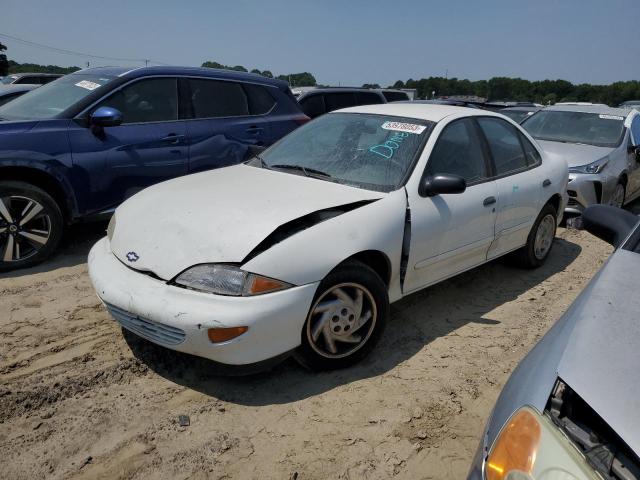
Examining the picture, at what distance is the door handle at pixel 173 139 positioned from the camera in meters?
4.99

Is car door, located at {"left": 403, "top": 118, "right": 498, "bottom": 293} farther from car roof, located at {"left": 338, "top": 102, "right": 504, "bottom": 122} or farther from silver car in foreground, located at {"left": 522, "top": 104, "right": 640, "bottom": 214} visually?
silver car in foreground, located at {"left": 522, "top": 104, "right": 640, "bottom": 214}

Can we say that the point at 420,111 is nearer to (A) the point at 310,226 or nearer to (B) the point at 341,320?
(A) the point at 310,226

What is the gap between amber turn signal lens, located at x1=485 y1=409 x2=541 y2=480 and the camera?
1346 mm

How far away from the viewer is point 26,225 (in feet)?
14.0

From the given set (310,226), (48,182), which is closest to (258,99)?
(48,182)

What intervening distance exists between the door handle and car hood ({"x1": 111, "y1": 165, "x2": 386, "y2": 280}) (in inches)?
62.9

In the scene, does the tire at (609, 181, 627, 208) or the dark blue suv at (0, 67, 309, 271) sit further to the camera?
the tire at (609, 181, 627, 208)

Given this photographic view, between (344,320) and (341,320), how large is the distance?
0.07 feet

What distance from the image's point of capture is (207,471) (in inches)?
88.5

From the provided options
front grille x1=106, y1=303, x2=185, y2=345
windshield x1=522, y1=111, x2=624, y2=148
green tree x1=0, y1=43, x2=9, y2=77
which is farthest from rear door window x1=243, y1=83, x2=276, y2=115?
green tree x1=0, y1=43, x2=9, y2=77

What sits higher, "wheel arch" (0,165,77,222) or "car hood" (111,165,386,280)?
"car hood" (111,165,386,280)

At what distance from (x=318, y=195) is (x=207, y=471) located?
1.66 m

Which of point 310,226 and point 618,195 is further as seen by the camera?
point 618,195

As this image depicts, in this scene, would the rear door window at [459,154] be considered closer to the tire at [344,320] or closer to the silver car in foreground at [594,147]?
the tire at [344,320]
